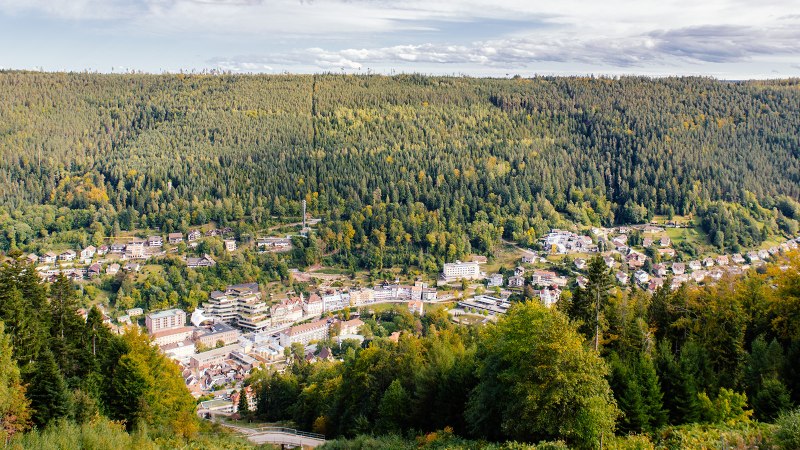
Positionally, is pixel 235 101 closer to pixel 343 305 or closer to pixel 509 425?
pixel 343 305

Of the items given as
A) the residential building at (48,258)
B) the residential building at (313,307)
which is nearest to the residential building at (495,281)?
the residential building at (313,307)

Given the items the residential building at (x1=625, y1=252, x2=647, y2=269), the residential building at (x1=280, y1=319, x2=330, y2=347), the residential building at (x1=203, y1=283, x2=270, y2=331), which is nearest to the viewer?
the residential building at (x1=280, y1=319, x2=330, y2=347)

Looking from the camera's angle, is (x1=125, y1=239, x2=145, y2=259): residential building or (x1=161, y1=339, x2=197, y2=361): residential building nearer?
(x1=161, y1=339, x2=197, y2=361): residential building

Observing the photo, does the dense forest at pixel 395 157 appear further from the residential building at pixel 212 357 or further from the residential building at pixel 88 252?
the residential building at pixel 212 357

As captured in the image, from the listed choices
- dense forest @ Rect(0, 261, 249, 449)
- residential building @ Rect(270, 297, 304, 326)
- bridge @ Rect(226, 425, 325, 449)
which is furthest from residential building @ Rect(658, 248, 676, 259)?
dense forest @ Rect(0, 261, 249, 449)

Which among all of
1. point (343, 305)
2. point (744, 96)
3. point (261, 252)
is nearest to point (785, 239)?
point (744, 96)

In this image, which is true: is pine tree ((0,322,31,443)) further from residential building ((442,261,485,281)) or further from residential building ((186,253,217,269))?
residential building ((442,261,485,281))

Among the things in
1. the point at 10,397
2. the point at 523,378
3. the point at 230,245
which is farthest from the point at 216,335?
the point at 523,378
